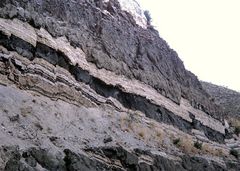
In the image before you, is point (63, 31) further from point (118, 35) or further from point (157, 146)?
point (157, 146)

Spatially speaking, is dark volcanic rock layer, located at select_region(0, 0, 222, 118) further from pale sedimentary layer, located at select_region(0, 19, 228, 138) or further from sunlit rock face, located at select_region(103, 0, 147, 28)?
sunlit rock face, located at select_region(103, 0, 147, 28)

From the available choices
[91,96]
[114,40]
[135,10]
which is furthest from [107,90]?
[135,10]

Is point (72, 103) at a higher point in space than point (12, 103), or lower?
higher

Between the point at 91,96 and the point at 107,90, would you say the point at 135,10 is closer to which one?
the point at 107,90

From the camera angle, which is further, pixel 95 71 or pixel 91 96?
pixel 95 71

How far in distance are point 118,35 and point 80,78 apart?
6218mm

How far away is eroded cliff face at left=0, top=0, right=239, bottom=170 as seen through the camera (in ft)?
58.3

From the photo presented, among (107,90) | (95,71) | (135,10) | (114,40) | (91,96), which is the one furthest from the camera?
(135,10)

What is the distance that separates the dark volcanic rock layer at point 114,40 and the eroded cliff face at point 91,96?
0.06m

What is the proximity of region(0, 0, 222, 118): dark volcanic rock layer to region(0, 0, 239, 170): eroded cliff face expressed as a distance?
2.6 inches

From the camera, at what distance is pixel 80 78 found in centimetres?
2378

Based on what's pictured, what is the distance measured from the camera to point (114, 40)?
93.4 ft

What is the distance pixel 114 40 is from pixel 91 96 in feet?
18.7

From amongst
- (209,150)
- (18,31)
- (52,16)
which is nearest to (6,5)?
(18,31)
